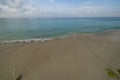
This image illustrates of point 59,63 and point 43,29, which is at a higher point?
point 59,63

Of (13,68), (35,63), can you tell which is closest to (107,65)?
(35,63)

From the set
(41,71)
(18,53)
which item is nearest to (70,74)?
(41,71)

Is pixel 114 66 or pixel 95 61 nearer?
pixel 114 66

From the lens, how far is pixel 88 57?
10062 mm

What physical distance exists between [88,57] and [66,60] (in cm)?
157

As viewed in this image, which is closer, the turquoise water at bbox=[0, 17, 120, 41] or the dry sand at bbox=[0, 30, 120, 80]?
the dry sand at bbox=[0, 30, 120, 80]

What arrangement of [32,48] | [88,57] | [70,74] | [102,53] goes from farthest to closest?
[32,48]
[102,53]
[88,57]
[70,74]

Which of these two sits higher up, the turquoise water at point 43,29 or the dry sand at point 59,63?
the dry sand at point 59,63

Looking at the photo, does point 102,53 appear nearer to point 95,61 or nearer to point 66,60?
point 95,61

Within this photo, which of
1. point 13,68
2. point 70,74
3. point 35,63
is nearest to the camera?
point 70,74

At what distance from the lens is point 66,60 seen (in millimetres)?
9539

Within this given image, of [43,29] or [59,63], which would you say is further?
[43,29]

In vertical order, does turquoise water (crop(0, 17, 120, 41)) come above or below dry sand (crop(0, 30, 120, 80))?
below

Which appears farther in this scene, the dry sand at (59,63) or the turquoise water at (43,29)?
the turquoise water at (43,29)
